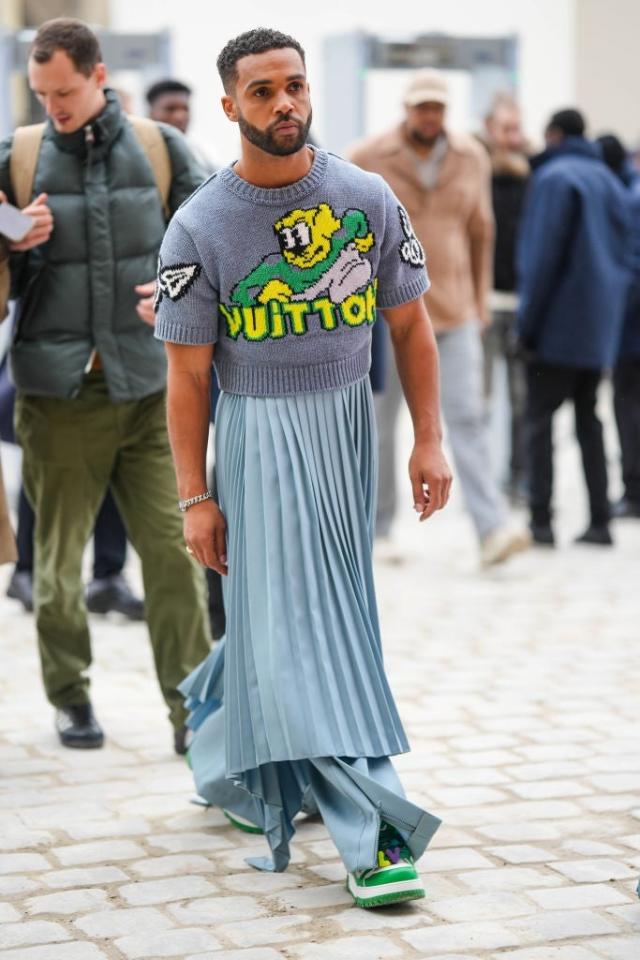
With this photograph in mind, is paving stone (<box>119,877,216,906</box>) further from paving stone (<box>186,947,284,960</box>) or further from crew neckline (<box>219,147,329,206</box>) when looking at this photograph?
crew neckline (<box>219,147,329,206</box>)

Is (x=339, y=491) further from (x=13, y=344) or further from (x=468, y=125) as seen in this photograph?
(x=468, y=125)

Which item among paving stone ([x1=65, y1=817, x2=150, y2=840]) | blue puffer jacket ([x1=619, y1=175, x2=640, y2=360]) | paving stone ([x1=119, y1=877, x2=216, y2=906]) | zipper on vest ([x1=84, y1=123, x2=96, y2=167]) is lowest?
paving stone ([x1=65, y1=817, x2=150, y2=840])

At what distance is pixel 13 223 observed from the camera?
4891 millimetres

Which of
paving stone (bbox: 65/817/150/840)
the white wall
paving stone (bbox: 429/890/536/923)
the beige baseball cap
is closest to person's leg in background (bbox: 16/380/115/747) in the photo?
paving stone (bbox: 65/817/150/840)

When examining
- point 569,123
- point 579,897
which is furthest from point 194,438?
point 569,123

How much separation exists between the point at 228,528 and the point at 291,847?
839 millimetres

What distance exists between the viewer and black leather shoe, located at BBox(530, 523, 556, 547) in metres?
9.42

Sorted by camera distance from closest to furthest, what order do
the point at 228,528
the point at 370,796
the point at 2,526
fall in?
the point at 370,796, the point at 228,528, the point at 2,526

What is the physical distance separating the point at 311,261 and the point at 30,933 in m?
1.61

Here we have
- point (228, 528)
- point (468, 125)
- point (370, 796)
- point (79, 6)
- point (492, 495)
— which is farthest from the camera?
point (79, 6)

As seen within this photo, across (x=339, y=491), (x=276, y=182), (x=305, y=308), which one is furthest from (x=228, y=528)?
(x=276, y=182)

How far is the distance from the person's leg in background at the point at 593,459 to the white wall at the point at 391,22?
4072 millimetres

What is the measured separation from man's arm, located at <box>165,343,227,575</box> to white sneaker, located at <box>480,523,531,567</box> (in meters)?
4.38

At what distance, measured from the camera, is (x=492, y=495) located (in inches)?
342
